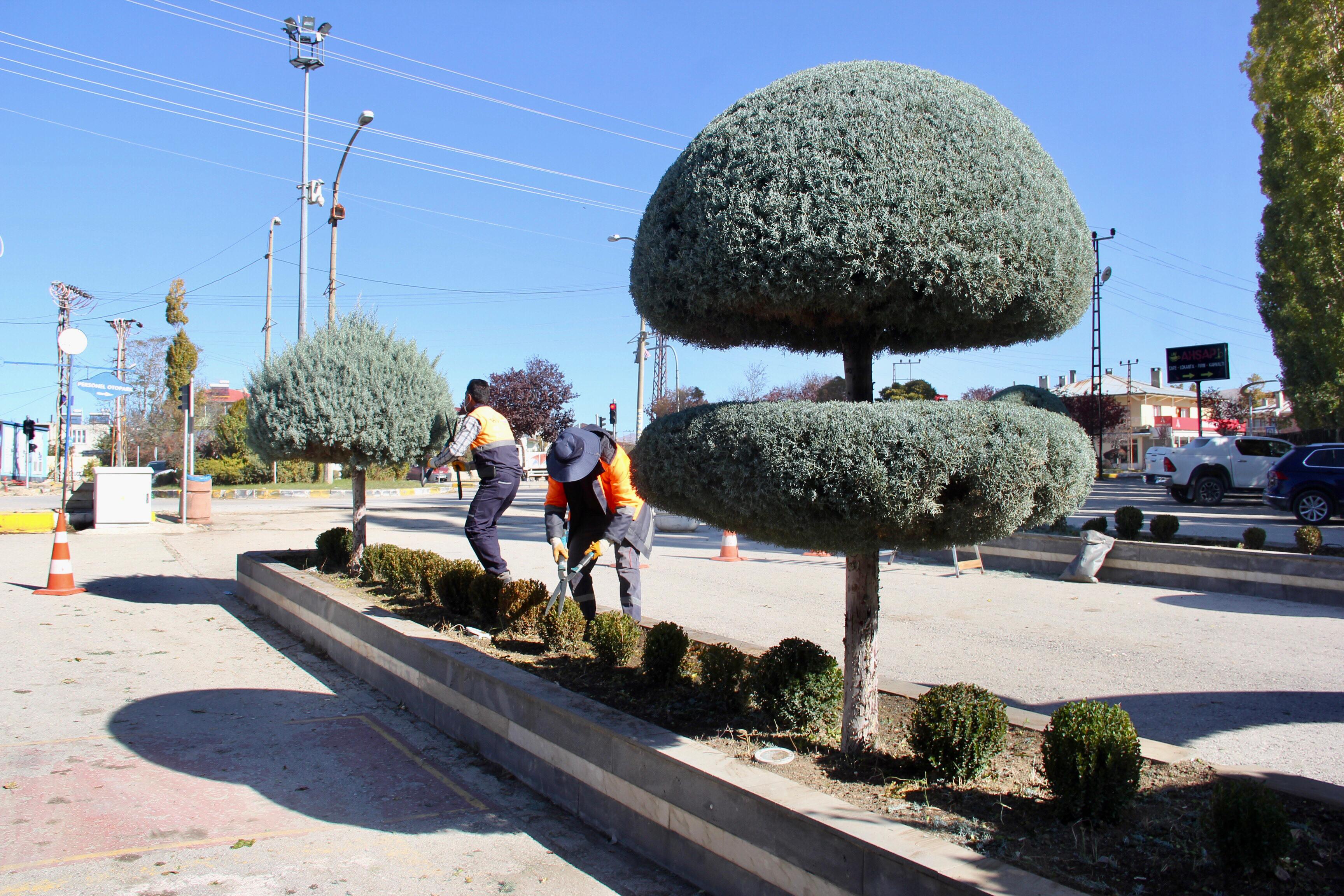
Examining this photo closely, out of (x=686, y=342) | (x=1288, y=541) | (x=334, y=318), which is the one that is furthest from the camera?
(x=1288, y=541)

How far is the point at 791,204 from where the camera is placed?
117 inches

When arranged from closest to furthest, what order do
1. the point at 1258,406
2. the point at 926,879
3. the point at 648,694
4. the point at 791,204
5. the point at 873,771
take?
the point at 926,879 → the point at 791,204 → the point at 873,771 → the point at 648,694 → the point at 1258,406

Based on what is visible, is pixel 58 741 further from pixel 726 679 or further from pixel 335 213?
pixel 335 213

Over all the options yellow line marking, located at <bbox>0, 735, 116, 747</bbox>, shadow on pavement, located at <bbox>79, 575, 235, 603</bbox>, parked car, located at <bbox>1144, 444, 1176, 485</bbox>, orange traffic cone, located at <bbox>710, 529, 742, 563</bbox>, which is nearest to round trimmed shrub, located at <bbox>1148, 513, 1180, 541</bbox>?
orange traffic cone, located at <bbox>710, 529, 742, 563</bbox>

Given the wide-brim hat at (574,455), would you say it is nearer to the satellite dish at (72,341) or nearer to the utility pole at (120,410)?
the satellite dish at (72,341)

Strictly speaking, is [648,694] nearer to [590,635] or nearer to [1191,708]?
[590,635]

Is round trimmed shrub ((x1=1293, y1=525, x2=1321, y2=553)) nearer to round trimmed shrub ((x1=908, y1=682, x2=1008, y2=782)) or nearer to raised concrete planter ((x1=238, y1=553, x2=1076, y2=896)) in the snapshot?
round trimmed shrub ((x1=908, y1=682, x2=1008, y2=782))

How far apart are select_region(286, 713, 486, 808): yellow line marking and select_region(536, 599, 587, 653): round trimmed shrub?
1.08 meters

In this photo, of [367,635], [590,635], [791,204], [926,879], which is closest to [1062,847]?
[926,879]

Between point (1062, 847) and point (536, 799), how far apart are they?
8.09ft

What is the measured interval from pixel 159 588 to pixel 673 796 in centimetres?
977

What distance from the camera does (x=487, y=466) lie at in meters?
7.36

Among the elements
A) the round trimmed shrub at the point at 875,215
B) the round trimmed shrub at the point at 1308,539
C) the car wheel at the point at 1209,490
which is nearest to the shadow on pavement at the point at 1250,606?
the round trimmed shrub at the point at 1308,539

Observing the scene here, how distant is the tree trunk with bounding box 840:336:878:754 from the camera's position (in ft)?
11.8
